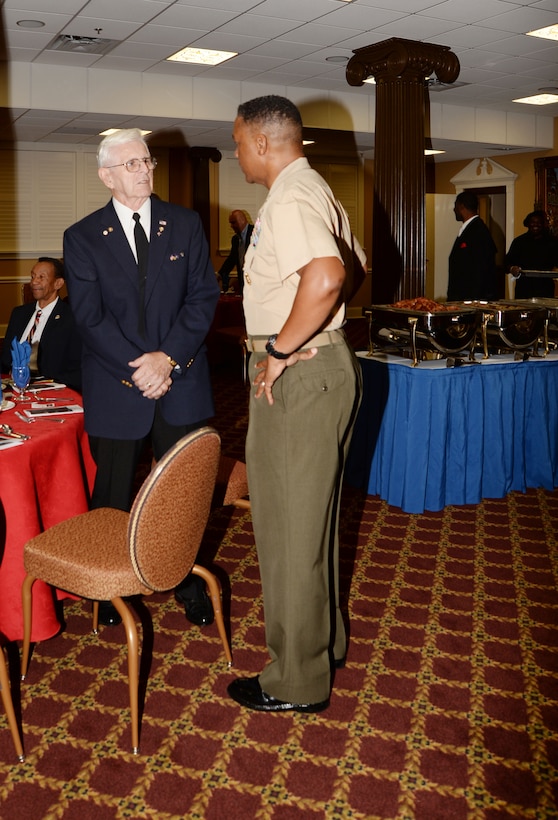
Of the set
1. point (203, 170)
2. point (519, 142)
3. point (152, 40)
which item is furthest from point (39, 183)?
point (519, 142)

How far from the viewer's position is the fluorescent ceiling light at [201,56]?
7027mm

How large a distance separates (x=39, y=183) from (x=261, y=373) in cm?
1055

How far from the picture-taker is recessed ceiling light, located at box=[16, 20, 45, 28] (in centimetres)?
597

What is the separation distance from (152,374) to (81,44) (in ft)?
17.2

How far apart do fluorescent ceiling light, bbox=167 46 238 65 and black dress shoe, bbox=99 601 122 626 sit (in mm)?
5476

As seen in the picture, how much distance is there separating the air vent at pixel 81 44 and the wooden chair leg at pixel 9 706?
5.79 metres

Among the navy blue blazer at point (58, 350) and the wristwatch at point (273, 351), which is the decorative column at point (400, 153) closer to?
the navy blue blazer at point (58, 350)

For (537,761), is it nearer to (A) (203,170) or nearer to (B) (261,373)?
(B) (261,373)

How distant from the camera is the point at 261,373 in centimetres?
207

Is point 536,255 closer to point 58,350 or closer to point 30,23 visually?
point 30,23

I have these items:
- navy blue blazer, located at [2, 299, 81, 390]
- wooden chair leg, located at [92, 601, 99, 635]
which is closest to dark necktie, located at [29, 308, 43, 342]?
navy blue blazer, located at [2, 299, 81, 390]

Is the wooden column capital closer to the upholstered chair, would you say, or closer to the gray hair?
the gray hair

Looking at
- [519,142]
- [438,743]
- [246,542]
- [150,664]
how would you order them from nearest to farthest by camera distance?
[438,743] < [150,664] < [246,542] < [519,142]

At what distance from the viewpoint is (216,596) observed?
8.07 feet
